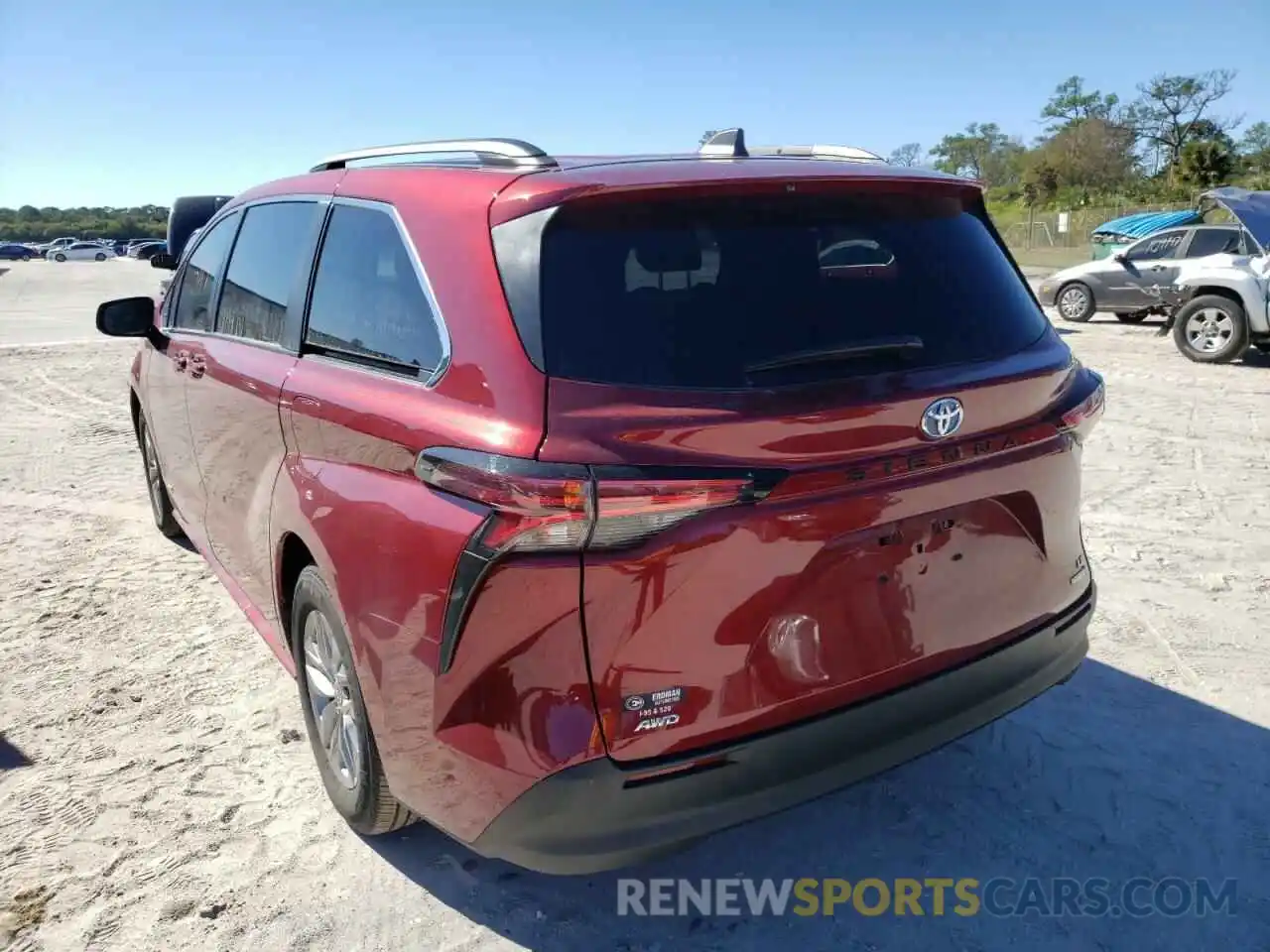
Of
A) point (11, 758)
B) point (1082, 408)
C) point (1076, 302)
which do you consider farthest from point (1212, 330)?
point (11, 758)

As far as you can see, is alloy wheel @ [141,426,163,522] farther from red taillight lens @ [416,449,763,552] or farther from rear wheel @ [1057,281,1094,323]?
rear wheel @ [1057,281,1094,323]

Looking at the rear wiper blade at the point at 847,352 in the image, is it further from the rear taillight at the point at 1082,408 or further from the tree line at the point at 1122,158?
the tree line at the point at 1122,158

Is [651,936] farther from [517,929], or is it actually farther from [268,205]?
[268,205]

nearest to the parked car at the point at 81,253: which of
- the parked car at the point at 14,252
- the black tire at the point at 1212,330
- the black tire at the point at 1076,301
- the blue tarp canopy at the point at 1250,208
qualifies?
the parked car at the point at 14,252

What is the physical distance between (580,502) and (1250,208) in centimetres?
1133

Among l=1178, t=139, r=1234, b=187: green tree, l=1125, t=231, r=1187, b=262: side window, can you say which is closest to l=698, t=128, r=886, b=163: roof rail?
l=1125, t=231, r=1187, b=262: side window

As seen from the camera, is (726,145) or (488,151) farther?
(726,145)

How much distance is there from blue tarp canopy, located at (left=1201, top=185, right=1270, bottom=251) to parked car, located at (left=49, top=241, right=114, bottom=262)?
2628 inches

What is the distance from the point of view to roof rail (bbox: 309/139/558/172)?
2.53 m

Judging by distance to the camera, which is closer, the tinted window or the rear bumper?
the rear bumper

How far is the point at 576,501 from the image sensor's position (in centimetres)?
199

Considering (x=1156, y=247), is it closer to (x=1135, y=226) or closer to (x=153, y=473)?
(x=1135, y=226)

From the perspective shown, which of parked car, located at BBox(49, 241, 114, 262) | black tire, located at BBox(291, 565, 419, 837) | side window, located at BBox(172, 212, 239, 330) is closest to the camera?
black tire, located at BBox(291, 565, 419, 837)

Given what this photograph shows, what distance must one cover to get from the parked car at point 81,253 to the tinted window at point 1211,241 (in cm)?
6475
